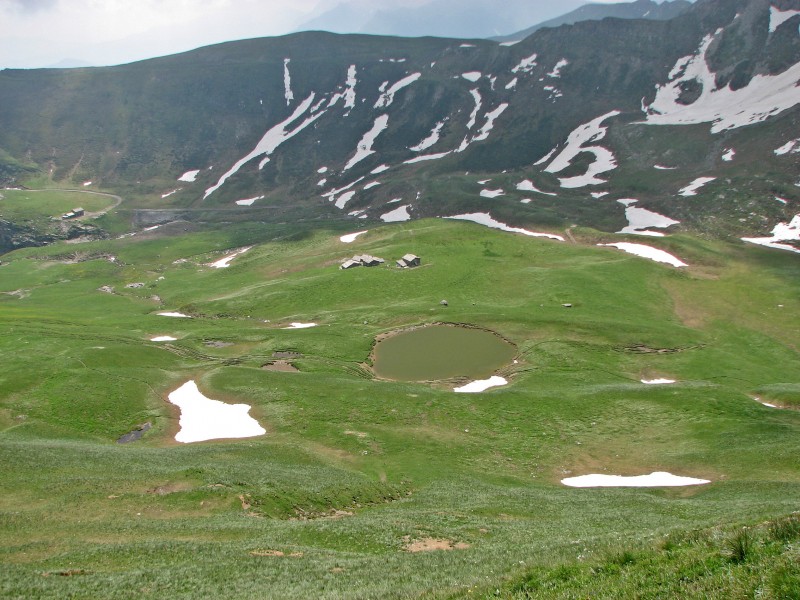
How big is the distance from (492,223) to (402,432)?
109833 millimetres

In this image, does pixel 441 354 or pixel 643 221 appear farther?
pixel 643 221

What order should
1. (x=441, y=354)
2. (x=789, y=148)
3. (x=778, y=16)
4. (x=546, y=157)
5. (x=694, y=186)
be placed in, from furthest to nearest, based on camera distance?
(x=546, y=157) < (x=778, y=16) < (x=694, y=186) < (x=789, y=148) < (x=441, y=354)

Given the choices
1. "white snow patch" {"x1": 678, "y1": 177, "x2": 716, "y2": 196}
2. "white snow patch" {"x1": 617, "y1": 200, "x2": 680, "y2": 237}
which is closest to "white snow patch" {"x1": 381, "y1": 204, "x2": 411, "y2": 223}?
"white snow patch" {"x1": 617, "y1": 200, "x2": 680, "y2": 237}

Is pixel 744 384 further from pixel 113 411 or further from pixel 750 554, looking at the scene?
pixel 113 411

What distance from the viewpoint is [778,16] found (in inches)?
7475

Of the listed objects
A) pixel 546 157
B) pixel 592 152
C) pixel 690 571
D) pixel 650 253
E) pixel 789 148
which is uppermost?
pixel 592 152

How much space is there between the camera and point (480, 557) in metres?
21.2

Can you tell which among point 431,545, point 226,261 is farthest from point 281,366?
point 226,261

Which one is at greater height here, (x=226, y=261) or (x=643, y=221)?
(x=643, y=221)

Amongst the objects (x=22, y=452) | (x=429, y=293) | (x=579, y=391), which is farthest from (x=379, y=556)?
(x=429, y=293)

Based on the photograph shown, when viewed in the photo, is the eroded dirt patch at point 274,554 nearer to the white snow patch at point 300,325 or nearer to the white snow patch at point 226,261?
the white snow patch at point 300,325

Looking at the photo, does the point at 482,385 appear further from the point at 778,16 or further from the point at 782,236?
the point at 778,16

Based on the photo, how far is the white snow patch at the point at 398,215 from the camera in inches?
6673

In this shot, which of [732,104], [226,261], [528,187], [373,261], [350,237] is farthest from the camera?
[732,104]
